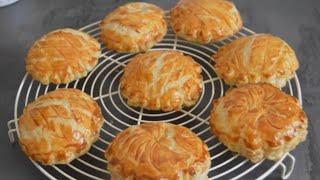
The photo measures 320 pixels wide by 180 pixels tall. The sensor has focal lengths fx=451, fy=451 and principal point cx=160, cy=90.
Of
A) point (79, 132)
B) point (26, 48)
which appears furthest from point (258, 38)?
point (26, 48)

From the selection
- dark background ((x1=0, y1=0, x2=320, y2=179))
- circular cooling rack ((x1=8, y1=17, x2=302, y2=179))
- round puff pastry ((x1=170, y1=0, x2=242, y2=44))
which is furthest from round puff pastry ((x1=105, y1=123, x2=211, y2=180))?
round puff pastry ((x1=170, y1=0, x2=242, y2=44))

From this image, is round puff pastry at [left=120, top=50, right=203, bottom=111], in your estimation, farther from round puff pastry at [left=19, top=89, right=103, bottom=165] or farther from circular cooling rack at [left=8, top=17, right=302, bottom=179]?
round puff pastry at [left=19, top=89, right=103, bottom=165]

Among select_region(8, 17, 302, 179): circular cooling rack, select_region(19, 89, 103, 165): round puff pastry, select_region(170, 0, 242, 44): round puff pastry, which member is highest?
select_region(170, 0, 242, 44): round puff pastry

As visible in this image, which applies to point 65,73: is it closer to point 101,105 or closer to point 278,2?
point 101,105

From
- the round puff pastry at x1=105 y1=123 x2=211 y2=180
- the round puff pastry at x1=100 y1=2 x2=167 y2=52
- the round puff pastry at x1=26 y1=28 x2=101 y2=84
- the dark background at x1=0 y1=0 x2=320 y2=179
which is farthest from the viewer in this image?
the round puff pastry at x1=100 y1=2 x2=167 y2=52

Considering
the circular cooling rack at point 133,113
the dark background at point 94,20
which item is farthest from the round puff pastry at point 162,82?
the dark background at point 94,20

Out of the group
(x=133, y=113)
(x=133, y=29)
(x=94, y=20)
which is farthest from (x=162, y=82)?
(x=94, y=20)
